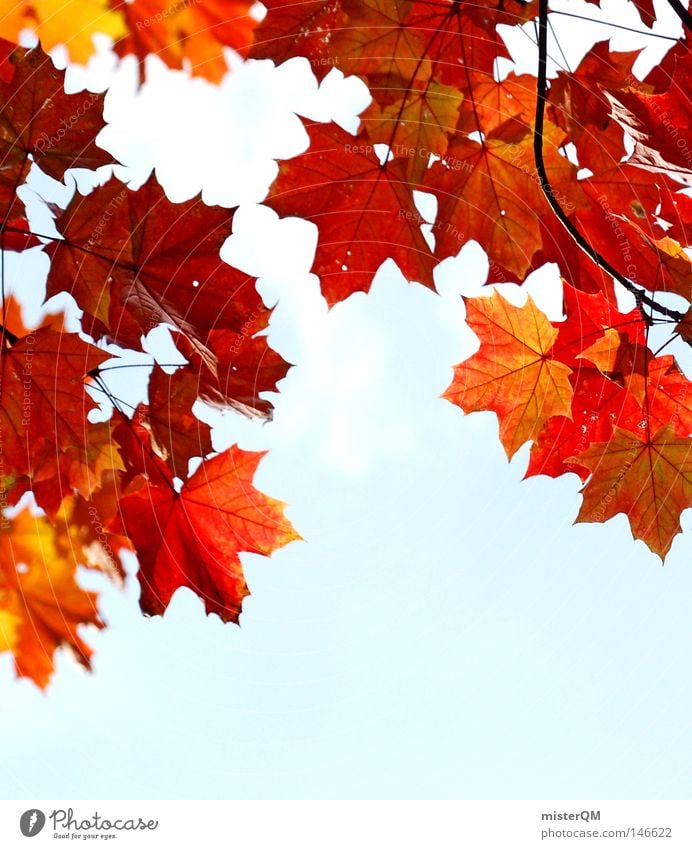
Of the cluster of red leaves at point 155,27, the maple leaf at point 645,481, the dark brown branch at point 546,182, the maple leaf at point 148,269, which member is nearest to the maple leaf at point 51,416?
the maple leaf at point 148,269

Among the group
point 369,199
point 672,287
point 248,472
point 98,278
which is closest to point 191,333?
point 98,278

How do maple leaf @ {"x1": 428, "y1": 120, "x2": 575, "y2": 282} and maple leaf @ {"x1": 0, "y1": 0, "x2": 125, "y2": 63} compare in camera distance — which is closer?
maple leaf @ {"x1": 0, "y1": 0, "x2": 125, "y2": 63}

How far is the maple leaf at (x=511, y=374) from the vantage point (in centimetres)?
181

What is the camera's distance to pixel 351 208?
1674 millimetres

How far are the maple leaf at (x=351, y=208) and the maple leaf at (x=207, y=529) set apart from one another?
487mm

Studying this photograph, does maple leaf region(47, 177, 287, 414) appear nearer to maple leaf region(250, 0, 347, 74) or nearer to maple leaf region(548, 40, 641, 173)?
maple leaf region(250, 0, 347, 74)

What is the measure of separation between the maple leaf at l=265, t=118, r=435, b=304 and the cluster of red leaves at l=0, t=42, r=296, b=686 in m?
0.20

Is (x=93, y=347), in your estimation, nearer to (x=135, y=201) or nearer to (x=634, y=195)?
(x=135, y=201)

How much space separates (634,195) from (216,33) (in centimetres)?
103

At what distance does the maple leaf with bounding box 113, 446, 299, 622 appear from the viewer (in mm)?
1704

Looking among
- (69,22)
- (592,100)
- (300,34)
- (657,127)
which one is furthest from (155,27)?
(657,127)

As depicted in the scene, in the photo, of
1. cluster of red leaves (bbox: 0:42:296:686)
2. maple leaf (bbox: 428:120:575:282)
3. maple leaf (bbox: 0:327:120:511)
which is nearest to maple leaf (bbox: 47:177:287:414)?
cluster of red leaves (bbox: 0:42:296:686)

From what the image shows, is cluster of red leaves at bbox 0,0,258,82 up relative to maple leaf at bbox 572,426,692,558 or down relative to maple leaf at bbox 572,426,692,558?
up

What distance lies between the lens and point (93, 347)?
56.3 inches
